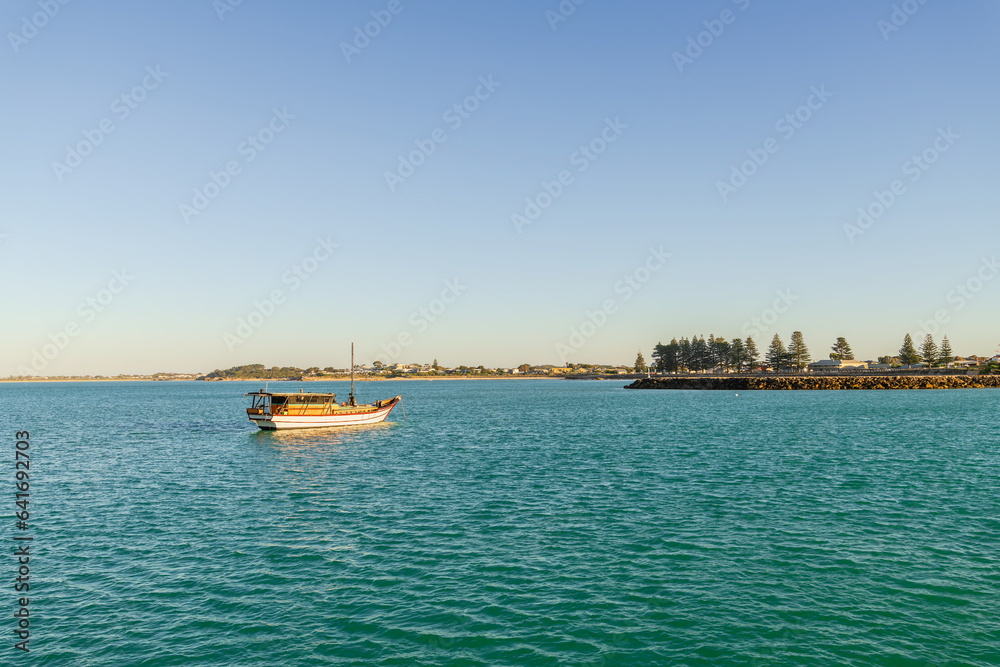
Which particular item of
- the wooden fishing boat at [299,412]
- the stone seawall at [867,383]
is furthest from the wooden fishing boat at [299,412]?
the stone seawall at [867,383]

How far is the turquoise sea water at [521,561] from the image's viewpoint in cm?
1322

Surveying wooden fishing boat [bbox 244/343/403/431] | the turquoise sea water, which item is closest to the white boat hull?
wooden fishing boat [bbox 244/343/403/431]

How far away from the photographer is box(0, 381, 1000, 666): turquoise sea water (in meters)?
13.2

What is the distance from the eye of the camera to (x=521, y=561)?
1861 centimetres

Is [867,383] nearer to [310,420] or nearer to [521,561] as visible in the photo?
[310,420]

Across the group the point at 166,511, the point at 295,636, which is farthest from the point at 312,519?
the point at 295,636

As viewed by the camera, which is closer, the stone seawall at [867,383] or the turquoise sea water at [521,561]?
the turquoise sea water at [521,561]

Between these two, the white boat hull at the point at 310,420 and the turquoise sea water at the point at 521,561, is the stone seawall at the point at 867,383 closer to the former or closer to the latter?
the white boat hull at the point at 310,420

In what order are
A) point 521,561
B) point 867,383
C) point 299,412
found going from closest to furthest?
point 521,561
point 299,412
point 867,383

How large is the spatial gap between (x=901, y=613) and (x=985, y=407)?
95514 millimetres

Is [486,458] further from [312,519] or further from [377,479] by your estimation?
[312,519]

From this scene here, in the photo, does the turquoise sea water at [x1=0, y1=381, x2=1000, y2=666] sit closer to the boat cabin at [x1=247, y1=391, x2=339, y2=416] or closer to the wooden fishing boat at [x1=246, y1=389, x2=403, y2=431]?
the wooden fishing boat at [x1=246, y1=389, x2=403, y2=431]

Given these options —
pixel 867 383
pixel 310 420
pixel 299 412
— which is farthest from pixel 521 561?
pixel 867 383

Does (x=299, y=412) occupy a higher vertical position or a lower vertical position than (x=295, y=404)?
lower
